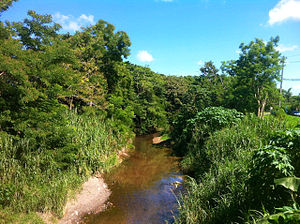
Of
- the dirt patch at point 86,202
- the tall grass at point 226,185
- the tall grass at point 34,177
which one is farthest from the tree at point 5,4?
the tall grass at point 226,185

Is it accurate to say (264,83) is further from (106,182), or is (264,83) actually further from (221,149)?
(106,182)

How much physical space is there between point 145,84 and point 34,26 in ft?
61.6

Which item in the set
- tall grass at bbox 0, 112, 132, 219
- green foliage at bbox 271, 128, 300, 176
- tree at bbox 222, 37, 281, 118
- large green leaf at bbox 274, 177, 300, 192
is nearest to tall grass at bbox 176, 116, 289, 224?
green foliage at bbox 271, 128, 300, 176

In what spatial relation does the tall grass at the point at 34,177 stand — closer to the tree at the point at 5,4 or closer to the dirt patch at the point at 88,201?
the dirt patch at the point at 88,201

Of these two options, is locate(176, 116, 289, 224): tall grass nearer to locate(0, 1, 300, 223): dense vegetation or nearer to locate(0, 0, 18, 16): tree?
locate(0, 1, 300, 223): dense vegetation

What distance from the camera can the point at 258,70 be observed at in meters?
16.0

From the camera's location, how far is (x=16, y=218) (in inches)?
207

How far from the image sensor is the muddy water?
265 inches

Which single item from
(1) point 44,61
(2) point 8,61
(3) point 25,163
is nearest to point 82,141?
(3) point 25,163

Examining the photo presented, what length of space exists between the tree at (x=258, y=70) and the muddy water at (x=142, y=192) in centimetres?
984

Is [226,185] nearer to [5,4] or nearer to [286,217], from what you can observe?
[286,217]

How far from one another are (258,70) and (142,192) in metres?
13.9

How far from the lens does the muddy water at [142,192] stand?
672cm

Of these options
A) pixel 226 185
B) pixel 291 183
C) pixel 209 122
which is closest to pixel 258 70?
pixel 209 122
